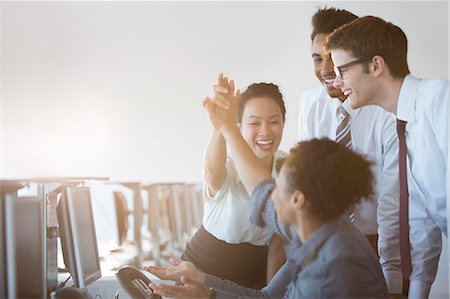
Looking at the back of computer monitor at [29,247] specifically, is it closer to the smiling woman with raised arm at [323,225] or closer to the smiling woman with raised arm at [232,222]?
the smiling woman with raised arm at [323,225]

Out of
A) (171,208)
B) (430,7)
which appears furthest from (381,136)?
(171,208)

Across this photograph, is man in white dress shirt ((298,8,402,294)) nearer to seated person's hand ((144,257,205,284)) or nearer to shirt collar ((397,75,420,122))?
shirt collar ((397,75,420,122))

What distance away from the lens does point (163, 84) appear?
246 cm

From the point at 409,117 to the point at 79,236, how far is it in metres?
1.30

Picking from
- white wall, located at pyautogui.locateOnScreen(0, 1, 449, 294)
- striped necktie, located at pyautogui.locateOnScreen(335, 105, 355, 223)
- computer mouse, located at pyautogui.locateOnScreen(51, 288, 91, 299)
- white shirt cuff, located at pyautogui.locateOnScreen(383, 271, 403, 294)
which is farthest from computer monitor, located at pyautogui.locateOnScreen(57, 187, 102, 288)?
white shirt cuff, located at pyautogui.locateOnScreen(383, 271, 403, 294)

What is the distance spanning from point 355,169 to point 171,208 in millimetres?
2928

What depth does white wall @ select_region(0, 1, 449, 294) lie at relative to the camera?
243 cm

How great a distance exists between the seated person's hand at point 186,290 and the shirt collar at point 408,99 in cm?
97

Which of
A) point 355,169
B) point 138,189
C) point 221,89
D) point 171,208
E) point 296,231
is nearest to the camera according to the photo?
point 355,169

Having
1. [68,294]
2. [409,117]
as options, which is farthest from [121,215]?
[409,117]

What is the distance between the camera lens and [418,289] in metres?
2.05

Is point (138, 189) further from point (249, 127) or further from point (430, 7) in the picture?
point (430, 7)

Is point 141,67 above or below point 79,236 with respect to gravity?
above

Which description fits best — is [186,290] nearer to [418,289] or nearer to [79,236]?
[79,236]
